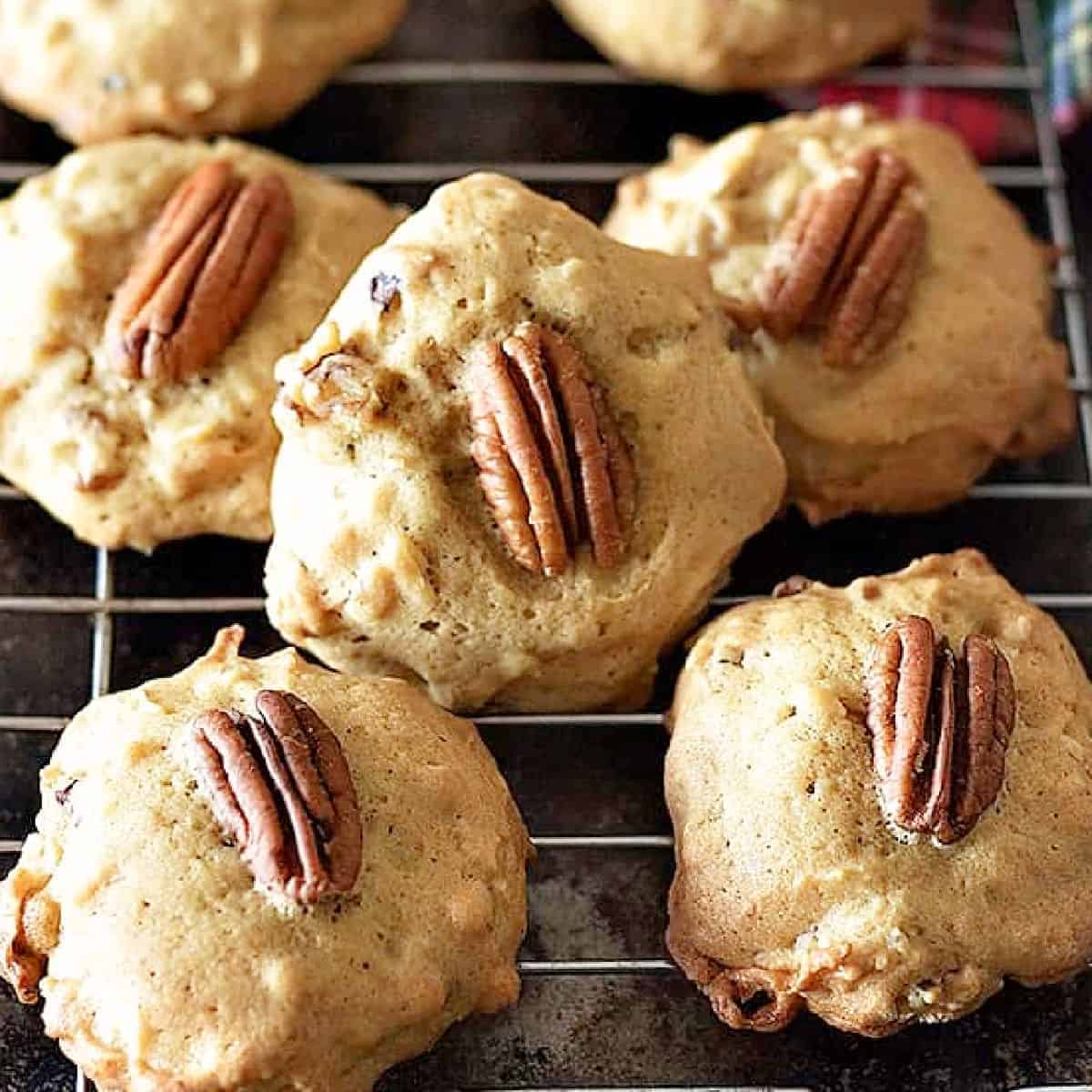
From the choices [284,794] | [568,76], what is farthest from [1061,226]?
[284,794]

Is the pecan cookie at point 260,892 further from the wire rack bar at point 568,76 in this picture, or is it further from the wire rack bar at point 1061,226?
the wire rack bar at point 568,76

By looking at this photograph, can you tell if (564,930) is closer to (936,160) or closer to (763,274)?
(763,274)

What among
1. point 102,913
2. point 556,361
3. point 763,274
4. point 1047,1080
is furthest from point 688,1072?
point 763,274

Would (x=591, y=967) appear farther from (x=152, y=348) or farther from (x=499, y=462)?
(x=152, y=348)

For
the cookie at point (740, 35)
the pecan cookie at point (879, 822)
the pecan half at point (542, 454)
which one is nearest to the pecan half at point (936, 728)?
the pecan cookie at point (879, 822)

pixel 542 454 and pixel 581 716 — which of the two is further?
pixel 581 716

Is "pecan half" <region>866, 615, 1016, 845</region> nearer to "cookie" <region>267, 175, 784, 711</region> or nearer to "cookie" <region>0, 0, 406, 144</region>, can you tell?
"cookie" <region>267, 175, 784, 711</region>
